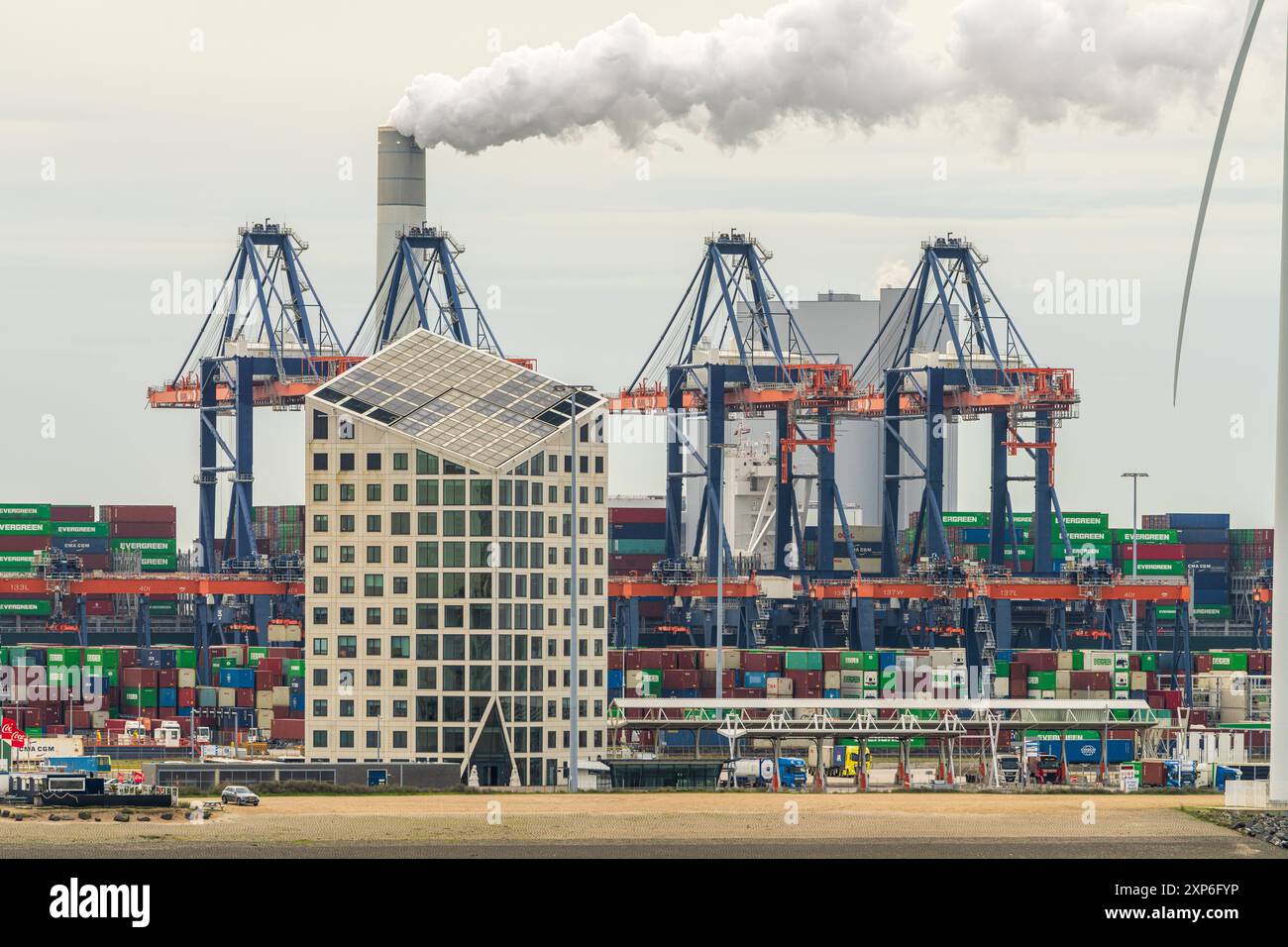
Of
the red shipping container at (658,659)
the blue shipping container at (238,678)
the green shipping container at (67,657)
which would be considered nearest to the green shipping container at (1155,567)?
the red shipping container at (658,659)

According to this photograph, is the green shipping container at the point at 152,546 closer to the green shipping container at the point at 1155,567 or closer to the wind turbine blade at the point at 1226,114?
the green shipping container at the point at 1155,567

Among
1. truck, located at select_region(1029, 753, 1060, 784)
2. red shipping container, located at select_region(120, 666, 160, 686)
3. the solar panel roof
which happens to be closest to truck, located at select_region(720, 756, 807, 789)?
truck, located at select_region(1029, 753, 1060, 784)

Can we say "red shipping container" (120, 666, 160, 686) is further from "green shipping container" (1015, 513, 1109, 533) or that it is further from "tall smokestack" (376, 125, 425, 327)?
"green shipping container" (1015, 513, 1109, 533)

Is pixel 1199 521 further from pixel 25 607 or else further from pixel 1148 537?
pixel 25 607
